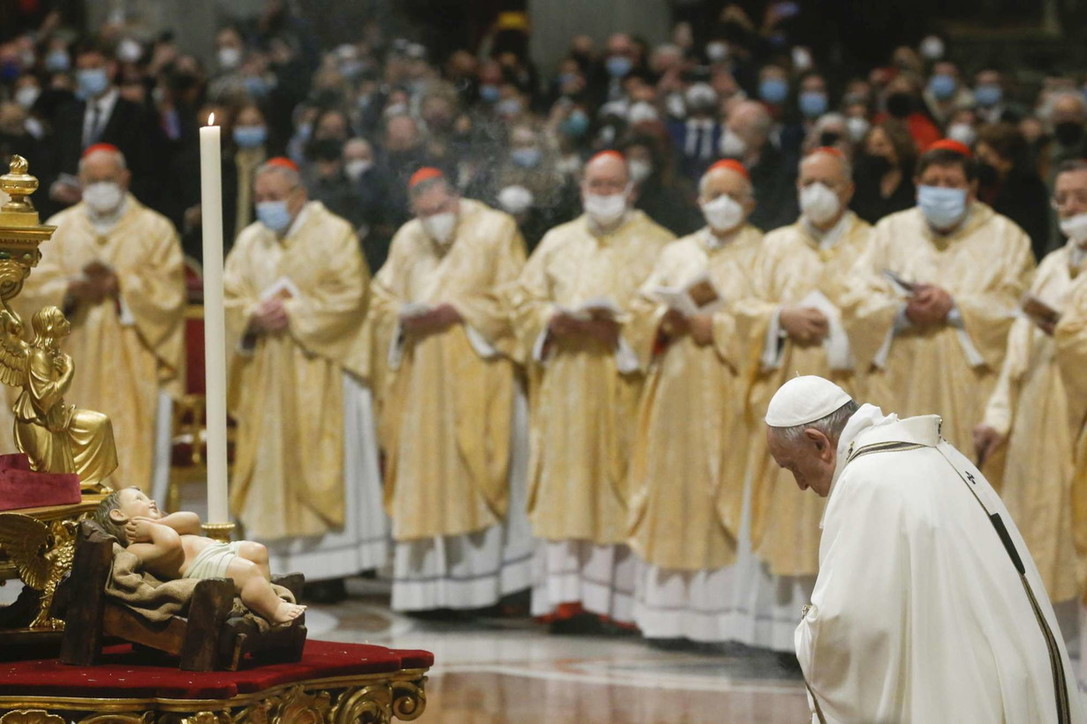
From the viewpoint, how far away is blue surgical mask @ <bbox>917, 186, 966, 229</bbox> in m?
7.84

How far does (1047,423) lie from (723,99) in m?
5.41

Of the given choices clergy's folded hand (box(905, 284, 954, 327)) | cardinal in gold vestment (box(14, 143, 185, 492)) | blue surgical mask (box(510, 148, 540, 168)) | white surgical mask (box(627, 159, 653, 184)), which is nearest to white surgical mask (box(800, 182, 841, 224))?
clergy's folded hand (box(905, 284, 954, 327))

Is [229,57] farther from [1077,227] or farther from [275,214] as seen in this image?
[1077,227]

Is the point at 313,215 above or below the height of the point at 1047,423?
above

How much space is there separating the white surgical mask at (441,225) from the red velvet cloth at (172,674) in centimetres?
630

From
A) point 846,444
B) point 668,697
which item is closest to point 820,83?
point 668,697

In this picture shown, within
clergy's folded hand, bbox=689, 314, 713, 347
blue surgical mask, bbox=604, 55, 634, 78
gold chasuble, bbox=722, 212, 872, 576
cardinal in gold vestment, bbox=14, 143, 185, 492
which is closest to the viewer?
gold chasuble, bbox=722, 212, 872, 576

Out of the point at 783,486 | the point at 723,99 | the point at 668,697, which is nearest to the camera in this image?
the point at 668,697

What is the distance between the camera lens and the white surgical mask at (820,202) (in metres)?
8.25

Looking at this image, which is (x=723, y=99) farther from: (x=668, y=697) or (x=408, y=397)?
(x=668, y=697)

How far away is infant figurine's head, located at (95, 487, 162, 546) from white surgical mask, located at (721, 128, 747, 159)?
757cm

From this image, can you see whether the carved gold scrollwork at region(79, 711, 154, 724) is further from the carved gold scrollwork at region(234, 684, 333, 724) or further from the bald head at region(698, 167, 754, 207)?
the bald head at region(698, 167, 754, 207)

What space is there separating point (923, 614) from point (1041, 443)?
4339 mm

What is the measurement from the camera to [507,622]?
9.20 metres
